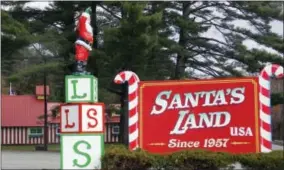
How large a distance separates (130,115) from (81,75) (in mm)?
1327

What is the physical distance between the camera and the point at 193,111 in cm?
952

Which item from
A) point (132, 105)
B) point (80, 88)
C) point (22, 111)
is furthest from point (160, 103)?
point (22, 111)

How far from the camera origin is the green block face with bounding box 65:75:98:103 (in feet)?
28.8

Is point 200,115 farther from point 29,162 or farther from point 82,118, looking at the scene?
point 29,162

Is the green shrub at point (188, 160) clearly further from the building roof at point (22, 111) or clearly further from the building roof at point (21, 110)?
the building roof at point (21, 110)

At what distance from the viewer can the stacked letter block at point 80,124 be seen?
28.7 ft

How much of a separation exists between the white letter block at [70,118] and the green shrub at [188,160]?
866 mm

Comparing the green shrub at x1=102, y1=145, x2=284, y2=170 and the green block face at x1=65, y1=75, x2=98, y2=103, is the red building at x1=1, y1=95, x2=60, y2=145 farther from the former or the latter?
the green block face at x1=65, y1=75, x2=98, y2=103

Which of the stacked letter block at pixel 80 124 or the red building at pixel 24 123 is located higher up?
the stacked letter block at pixel 80 124

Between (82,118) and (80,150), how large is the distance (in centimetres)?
54

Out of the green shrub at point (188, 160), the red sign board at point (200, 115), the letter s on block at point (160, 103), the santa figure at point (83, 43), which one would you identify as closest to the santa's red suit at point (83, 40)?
the santa figure at point (83, 43)

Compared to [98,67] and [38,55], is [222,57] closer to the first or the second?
[98,67]

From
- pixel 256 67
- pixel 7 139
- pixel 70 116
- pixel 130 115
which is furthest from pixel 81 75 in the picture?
pixel 7 139

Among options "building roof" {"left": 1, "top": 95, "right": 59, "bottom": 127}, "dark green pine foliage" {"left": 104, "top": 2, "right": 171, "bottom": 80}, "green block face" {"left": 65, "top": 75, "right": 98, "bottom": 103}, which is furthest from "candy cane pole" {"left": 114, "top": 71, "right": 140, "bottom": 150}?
"building roof" {"left": 1, "top": 95, "right": 59, "bottom": 127}
